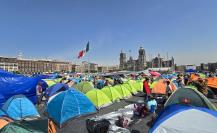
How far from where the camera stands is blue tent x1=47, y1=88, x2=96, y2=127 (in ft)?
32.6

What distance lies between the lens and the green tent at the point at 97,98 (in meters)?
13.1

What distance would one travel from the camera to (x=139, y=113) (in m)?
10.7

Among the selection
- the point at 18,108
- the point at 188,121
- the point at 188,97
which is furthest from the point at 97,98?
the point at 188,121

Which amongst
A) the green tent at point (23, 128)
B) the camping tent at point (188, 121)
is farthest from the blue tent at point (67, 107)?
the camping tent at point (188, 121)

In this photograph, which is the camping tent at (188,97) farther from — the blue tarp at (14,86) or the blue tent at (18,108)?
the blue tarp at (14,86)

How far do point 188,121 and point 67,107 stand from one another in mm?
5979

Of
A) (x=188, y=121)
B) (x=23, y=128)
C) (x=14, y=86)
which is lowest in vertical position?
Result: (x=23, y=128)

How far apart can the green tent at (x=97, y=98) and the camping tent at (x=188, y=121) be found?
7330 mm

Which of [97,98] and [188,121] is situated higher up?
[188,121]

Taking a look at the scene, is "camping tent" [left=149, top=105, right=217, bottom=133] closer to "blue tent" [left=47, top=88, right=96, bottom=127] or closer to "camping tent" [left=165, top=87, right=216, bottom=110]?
"camping tent" [left=165, top=87, right=216, bottom=110]

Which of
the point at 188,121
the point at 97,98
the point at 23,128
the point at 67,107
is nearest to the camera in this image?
the point at 23,128

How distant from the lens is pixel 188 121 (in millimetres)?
5805

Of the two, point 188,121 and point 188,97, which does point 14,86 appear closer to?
point 188,97

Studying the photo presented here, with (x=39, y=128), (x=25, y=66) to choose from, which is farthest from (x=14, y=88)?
(x=25, y=66)
